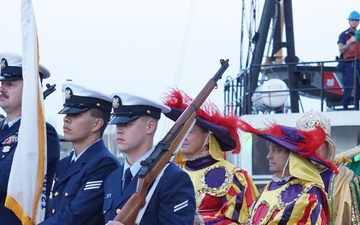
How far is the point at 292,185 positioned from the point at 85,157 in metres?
1.71

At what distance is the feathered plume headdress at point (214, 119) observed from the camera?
7.02m

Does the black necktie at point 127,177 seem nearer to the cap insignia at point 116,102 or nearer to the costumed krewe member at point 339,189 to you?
the cap insignia at point 116,102

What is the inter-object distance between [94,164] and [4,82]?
868 mm

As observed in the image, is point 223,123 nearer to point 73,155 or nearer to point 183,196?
point 73,155

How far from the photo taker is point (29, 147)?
555 centimetres

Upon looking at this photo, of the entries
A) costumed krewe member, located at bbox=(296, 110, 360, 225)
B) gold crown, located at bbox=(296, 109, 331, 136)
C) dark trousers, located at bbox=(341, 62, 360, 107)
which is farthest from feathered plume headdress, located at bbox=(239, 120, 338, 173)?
dark trousers, located at bbox=(341, 62, 360, 107)

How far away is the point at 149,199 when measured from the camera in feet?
16.2

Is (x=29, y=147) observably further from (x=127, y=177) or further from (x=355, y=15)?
(x=355, y=15)

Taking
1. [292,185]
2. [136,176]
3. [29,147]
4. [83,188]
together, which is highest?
[29,147]

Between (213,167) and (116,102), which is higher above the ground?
(116,102)

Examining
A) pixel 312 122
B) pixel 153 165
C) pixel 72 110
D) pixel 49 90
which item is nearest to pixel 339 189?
pixel 312 122

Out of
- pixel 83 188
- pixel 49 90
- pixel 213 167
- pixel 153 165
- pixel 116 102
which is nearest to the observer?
pixel 153 165

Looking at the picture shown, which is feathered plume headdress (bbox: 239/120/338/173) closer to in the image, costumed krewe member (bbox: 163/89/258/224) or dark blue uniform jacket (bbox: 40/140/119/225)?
costumed krewe member (bbox: 163/89/258/224)

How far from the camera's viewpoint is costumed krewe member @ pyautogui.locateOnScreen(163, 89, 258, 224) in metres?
6.91
